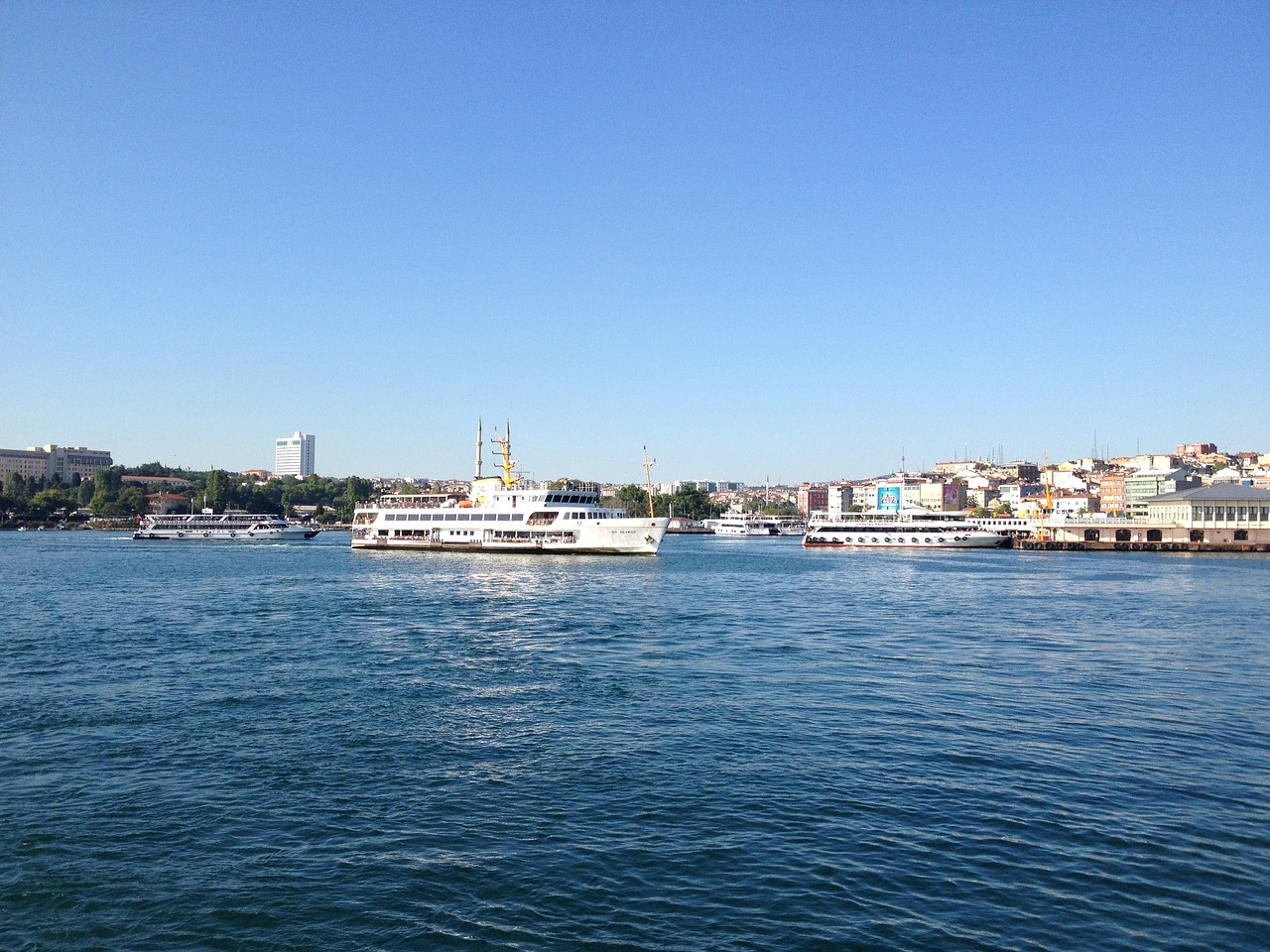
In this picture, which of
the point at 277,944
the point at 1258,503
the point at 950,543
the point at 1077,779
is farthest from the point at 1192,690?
the point at 1258,503

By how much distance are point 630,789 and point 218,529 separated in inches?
4346

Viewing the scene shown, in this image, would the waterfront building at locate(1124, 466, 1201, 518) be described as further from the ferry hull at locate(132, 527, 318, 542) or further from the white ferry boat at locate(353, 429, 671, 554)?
the ferry hull at locate(132, 527, 318, 542)

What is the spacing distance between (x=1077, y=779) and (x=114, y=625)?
2886 centimetres

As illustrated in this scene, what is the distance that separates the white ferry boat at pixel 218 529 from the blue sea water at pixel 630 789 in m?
87.5

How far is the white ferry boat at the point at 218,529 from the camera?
4326 inches

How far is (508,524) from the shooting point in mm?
72312

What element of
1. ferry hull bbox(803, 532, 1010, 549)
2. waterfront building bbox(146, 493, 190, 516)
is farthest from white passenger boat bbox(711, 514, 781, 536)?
waterfront building bbox(146, 493, 190, 516)

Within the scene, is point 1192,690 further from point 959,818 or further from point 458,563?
point 458,563

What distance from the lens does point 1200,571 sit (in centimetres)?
6194

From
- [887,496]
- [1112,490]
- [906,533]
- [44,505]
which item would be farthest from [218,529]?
[1112,490]

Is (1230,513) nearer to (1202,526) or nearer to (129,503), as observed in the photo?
(1202,526)

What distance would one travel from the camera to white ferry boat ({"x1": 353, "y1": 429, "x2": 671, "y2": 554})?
227 ft

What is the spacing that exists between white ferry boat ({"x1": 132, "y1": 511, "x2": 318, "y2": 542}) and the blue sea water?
87456mm

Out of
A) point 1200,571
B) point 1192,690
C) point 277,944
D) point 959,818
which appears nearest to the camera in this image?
point 277,944
